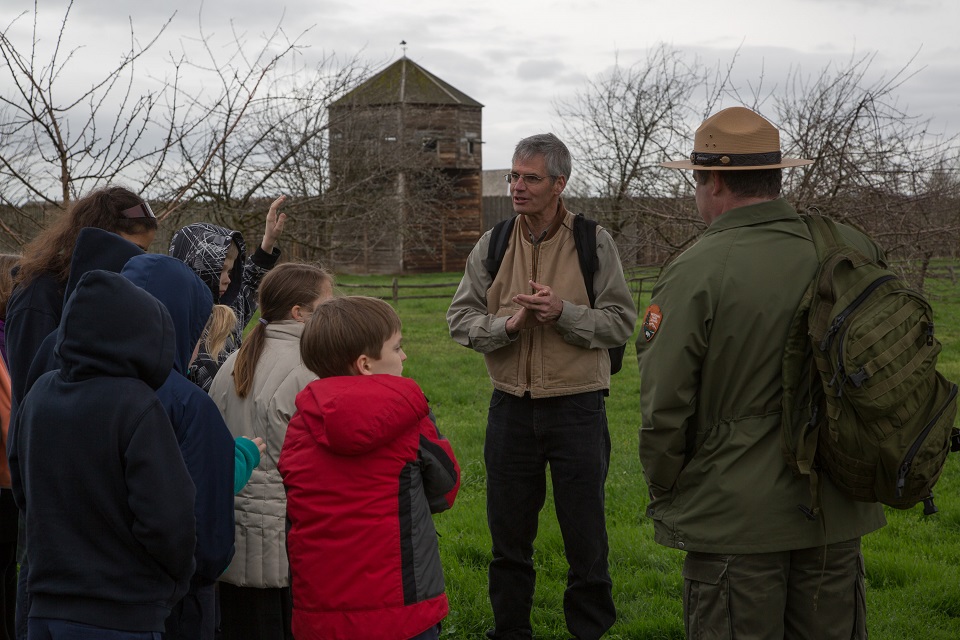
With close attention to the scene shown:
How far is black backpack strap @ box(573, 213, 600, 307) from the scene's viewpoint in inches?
158

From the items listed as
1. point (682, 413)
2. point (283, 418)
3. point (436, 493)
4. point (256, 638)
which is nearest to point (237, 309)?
point (283, 418)

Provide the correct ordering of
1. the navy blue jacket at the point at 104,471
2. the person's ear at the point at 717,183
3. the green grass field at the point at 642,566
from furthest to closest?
the green grass field at the point at 642,566 < the person's ear at the point at 717,183 < the navy blue jacket at the point at 104,471

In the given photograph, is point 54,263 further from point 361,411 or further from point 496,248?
point 496,248

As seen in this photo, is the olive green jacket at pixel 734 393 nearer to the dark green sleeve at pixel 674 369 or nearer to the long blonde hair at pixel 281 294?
the dark green sleeve at pixel 674 369

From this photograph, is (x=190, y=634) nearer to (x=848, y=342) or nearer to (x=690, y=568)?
(x=690, y=568)

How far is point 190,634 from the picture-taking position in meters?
2.84

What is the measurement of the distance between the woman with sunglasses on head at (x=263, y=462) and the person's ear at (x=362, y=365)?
1.39 ft

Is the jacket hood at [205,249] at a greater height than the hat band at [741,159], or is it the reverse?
the hat band at [741,159]

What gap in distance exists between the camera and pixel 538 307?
149 inches

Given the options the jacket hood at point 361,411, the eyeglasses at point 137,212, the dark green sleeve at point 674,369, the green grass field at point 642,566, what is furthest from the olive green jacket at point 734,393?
the eyeglasses at point 137,212

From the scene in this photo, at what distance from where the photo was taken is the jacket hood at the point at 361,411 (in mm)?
2596

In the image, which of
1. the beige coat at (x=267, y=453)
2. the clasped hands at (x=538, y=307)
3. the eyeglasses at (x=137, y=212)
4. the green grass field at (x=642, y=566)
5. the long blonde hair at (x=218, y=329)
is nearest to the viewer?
the beige coat at (x=267, y=453)

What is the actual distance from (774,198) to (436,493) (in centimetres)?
139

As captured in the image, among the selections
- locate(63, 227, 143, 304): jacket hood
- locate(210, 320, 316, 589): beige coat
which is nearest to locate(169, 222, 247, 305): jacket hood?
locate(63, 227, 143, 304): jacket hood
